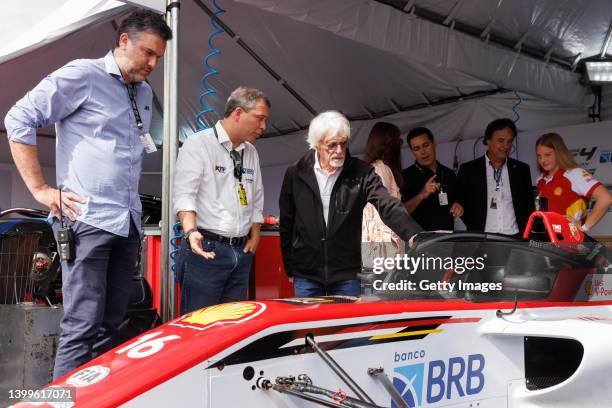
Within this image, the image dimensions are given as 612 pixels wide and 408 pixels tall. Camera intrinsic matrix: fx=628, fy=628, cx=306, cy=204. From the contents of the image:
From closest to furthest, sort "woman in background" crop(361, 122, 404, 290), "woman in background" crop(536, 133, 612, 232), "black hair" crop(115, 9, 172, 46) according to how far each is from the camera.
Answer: "black hair" crop(115, 9, 172, 46) → "woman in background" crop(361, 122, 404, 290) → "woman in background" crop(536, 133, 612, 232)

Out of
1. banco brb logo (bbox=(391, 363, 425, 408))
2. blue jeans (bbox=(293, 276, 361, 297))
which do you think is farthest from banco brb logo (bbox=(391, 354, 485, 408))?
blue jeans (bbox=(293, 276, 361, 297))

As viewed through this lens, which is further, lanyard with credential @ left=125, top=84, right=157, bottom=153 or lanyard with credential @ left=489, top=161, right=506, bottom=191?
lanyard with credential @ left=489, top=161, right=506, bottom=191

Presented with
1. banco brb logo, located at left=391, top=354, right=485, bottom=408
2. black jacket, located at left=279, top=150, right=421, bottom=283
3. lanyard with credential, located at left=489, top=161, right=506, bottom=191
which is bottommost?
banco brb logo, located at left=391, top=354, right=485, bottom=408

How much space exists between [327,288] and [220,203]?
0.64 meters

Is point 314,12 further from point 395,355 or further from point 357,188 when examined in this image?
point 395,355

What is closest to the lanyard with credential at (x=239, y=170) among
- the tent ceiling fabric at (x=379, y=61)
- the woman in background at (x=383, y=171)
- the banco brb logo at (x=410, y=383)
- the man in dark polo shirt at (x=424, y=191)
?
the woman in background at (x=383, y=171)

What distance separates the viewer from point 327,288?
2.94 metres

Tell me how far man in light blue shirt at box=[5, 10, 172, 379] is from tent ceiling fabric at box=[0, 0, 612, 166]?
1.40 meters

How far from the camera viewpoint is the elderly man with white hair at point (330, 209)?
2928 millimetres

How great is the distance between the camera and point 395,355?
1.92m

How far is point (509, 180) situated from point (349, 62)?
3279 millimetres

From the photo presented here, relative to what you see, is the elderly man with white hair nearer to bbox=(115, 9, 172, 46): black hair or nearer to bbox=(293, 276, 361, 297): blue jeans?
bbox=(293, 276, 361, 297): blue jeans

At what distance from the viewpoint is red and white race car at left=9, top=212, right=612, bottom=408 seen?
5.24ft

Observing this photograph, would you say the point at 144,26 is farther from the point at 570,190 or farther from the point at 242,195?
the point at 570,190
